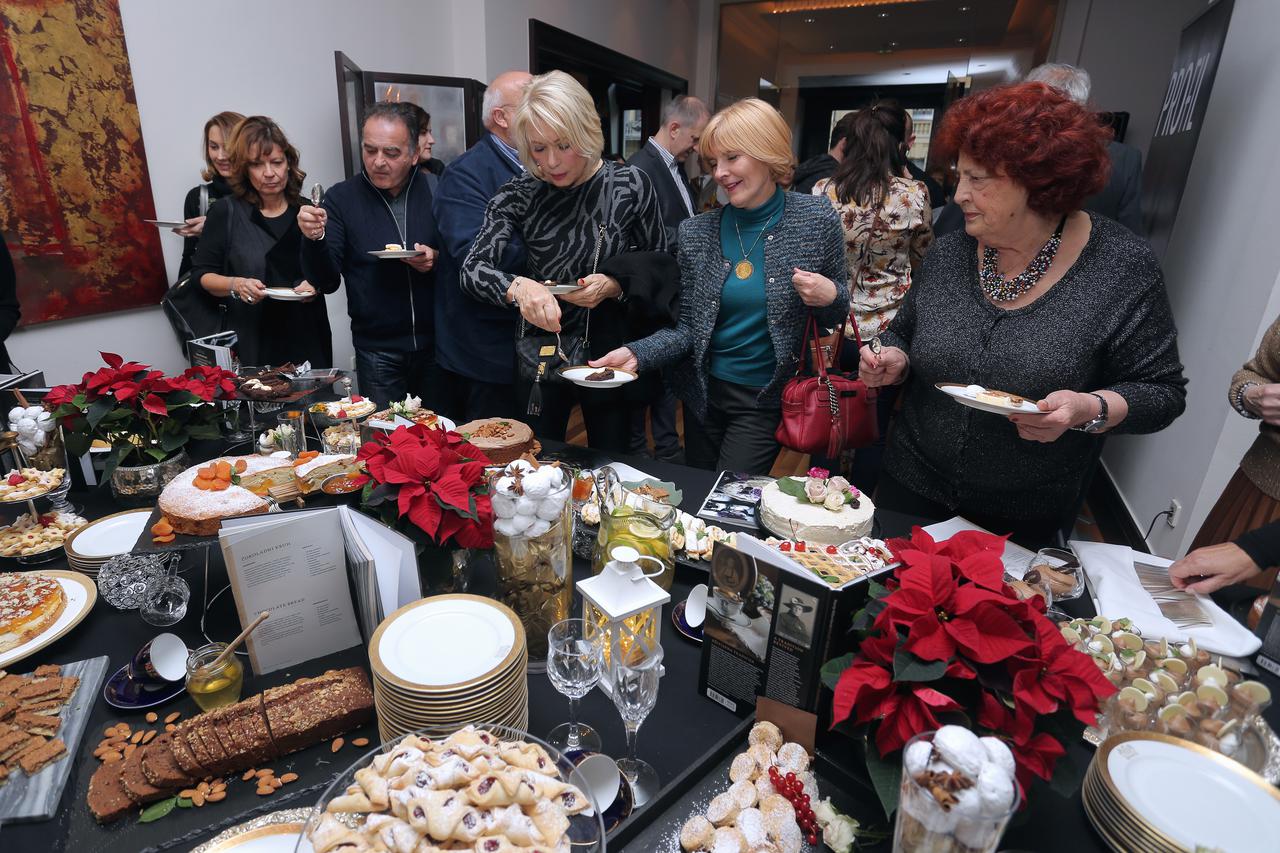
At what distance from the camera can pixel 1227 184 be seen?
105 inches

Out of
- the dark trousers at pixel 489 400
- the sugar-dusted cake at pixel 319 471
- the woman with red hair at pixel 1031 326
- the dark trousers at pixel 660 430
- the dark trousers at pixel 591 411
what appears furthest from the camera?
the dark trousers at pixel 489 400

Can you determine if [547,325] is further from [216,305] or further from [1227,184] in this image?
[1227,184]

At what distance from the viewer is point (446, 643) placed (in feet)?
2.95

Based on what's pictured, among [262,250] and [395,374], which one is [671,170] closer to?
[395,374]

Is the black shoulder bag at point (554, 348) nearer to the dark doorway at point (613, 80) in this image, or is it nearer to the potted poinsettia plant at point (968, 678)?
the potted poinsettia plant at point (968, 678)

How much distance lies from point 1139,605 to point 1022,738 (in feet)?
2.03

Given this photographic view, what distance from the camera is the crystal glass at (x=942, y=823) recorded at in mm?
566

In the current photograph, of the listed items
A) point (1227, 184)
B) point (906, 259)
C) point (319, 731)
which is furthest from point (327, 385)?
point (1227, 184)

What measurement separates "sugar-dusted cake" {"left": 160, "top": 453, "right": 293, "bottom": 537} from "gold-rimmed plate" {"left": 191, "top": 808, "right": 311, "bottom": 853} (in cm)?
46

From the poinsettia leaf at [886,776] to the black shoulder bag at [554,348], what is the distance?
1390 millimetres

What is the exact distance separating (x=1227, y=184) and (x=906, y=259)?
1.27m

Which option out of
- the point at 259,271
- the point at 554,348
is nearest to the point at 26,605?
the point at 554,348

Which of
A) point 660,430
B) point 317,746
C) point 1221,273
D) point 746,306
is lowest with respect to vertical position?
point 660,430

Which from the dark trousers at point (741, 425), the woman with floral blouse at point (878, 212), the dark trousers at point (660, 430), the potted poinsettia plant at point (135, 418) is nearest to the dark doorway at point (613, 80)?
the dark trousers at point (660, 430)
